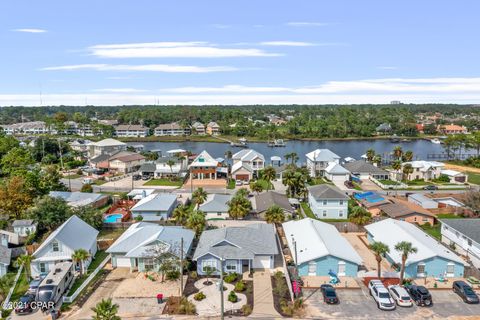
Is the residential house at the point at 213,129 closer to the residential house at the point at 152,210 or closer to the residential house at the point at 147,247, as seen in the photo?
the residential house at the point at 152,210

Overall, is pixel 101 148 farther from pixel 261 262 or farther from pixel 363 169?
pixel 261 262

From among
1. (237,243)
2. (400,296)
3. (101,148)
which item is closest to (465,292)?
(400,296)

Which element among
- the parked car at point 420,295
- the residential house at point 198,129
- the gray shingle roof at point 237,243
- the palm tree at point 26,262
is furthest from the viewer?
the residential house at point 198,129

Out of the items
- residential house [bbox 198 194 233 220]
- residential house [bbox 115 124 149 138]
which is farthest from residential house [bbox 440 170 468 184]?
residential house [bbox 115 124 149 138]

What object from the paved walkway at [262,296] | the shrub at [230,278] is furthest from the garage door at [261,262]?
the shrub at [230,278]

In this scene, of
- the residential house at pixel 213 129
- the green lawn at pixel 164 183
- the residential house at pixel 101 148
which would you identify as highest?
the residential house at pixel 213 129

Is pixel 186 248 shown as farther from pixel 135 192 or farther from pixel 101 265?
pixel 135 192
